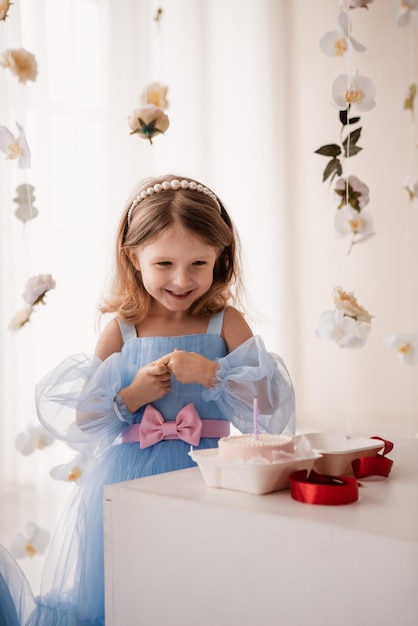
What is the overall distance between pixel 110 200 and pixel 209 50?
113 cm

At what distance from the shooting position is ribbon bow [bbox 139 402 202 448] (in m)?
1.44

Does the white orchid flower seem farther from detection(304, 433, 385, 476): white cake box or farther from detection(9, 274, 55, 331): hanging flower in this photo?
detection(9, 274, 55, 331): hanging flower

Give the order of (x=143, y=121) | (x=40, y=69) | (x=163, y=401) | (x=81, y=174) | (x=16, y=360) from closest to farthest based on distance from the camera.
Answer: (x=163, y=401) < (x=143, y=121) < (x=16, y=360) < (x=40, y=69) < (x=81, y=174)

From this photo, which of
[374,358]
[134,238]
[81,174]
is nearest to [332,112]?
[374,358]

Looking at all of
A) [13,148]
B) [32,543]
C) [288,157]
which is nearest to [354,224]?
[13,148]

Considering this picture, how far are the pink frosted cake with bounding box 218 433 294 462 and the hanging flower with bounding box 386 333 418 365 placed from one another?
0.43 metres

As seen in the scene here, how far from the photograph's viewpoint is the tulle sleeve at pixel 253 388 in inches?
55.1

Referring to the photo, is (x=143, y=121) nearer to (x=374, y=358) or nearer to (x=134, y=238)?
(x=134, y=238)

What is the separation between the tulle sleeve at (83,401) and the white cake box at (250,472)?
53cm

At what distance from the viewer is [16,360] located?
2332 millimetres

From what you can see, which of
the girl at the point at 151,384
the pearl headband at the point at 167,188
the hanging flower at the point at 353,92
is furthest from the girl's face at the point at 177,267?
the hanging flower at the point at 353,92

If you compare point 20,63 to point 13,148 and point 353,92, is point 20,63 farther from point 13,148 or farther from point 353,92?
point 353,92

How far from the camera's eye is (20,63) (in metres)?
1.48

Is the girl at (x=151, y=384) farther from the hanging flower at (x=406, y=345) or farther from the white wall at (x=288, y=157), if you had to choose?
the white wall at (x=288, y=157)
